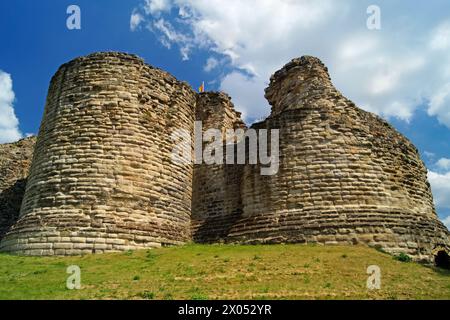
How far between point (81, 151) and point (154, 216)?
11.7ft

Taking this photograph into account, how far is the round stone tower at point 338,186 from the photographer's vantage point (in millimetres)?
13586

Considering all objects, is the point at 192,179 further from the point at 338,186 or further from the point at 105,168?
the point at 338,186

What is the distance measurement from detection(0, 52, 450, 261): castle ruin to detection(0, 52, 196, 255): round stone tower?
0.04 m

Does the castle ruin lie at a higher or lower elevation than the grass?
higher

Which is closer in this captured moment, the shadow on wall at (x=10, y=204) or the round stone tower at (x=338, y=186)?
the round stone tower at (x=338, y=186)

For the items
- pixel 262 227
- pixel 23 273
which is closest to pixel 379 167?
pixel 262 227

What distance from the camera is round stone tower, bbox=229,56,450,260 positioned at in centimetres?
1359

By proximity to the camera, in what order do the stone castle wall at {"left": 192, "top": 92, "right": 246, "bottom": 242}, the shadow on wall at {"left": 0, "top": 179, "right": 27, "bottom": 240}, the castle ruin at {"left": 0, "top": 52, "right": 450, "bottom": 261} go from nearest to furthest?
the castle ruin at {"left": 0, "top": 52, "right": 450, "bottom": 261} → the stone castle wall at {"left": 192, "top": 92, "right": 246, "bottom": 242} → the shadow on wall at {"left": 0, "top": 179, "right": 27, "bottom": 240}

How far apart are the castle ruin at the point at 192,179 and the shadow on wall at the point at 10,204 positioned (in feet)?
19.3

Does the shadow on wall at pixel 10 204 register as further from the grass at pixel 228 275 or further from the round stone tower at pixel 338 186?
the round stone tower at pixel 338 186

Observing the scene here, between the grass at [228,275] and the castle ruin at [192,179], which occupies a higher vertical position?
the castle ruin at [192,179]

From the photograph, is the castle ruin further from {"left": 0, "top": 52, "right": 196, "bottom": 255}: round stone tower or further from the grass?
the grass

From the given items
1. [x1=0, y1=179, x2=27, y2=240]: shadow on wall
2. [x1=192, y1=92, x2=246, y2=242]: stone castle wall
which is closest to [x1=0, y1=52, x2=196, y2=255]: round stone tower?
[x1=192, y1=92, x2=246, y2=242]: stone castle wall

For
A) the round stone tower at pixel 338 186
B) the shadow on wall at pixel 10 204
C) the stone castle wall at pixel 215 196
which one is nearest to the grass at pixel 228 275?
the round stone tower at pixel 338 186
